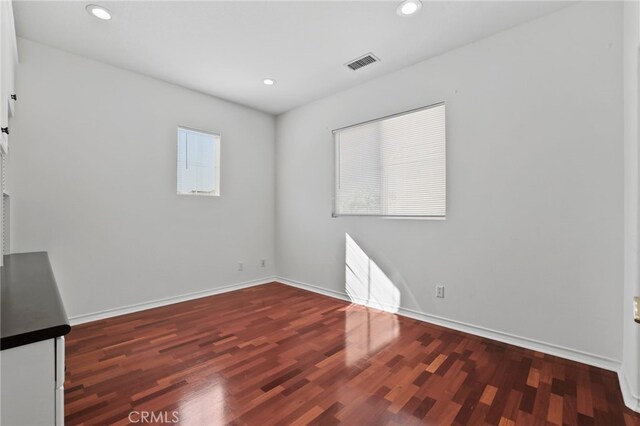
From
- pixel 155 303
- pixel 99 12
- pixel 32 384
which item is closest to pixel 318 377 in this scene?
pixel 32 384

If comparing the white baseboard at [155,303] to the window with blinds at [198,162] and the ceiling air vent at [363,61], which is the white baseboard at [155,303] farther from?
the ceiling air vent at [363,61]

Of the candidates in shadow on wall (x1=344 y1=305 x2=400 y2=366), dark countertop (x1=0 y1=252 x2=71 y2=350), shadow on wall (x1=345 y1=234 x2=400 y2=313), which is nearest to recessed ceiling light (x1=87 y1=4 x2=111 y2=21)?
dark countertop (x1=0 y1=252 x2=71 y2=350)

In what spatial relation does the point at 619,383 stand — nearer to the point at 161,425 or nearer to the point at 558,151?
the point at 558,151

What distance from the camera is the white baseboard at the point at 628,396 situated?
5.74 ft

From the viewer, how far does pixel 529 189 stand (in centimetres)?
255

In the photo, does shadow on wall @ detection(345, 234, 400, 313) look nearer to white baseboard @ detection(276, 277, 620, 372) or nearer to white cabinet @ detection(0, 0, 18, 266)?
white baseboard @ detection(276, 277, 620, 372)

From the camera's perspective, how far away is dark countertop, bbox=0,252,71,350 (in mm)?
845

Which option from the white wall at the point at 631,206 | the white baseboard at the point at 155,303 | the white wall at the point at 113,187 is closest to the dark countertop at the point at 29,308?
the white wall at the point at 113,187

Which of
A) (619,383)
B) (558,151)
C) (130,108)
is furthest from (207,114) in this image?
(619,383)

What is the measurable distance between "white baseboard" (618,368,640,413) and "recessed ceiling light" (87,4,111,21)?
4689mm

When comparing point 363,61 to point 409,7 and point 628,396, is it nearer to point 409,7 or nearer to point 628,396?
point 409,7

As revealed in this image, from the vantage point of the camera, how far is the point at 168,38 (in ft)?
9.21

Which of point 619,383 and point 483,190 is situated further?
point 483,190

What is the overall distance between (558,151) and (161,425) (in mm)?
3415
